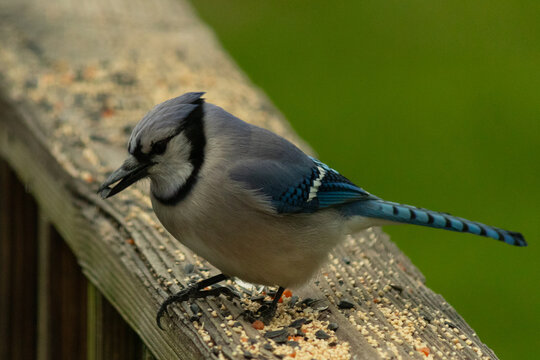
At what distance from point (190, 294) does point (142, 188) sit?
797mm

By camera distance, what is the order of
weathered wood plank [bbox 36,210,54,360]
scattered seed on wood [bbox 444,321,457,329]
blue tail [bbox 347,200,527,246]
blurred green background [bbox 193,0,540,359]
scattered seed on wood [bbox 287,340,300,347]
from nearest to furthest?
scattered seed on wood [bbox 287,340,300,347] < scattered seed on wood [bbox 444,321,457,329] < blue tail [bbox 347,200,527,246] < weathered wood plank [bbox 36,210,54,360] < blurred green background [bbox 193,0,540,359]

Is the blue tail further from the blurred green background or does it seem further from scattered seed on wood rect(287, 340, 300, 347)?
the blurred green background

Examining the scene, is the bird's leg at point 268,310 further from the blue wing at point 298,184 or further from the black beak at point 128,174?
the black beak at point 128,174

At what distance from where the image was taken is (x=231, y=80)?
142 inches

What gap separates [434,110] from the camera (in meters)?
6.28

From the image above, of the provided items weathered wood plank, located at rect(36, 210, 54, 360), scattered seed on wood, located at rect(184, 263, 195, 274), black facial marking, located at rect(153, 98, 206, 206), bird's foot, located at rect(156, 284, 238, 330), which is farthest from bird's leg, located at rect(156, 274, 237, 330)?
weathered wood plank, located at rect(36, 210, 54, 360)

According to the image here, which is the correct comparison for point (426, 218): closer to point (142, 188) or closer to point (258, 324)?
point (258, 324)

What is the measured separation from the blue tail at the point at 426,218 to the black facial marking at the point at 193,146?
452mm

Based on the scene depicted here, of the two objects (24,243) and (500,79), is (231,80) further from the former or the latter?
(500,79)

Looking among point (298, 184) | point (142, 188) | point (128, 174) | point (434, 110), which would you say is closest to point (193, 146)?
point (128, 174)

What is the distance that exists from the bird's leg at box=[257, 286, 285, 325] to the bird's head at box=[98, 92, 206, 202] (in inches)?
13.2

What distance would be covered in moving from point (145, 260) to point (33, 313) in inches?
41.2

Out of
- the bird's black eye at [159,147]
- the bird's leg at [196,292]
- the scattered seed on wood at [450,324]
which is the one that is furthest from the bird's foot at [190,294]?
the scattered seed on wood at [450,324]

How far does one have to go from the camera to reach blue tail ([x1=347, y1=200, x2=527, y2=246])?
7.24 feet
